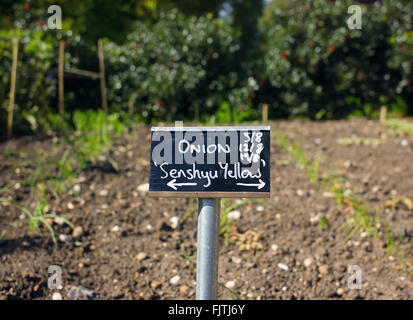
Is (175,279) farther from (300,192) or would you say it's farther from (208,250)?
(300,192)

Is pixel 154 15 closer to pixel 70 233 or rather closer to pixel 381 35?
pixel 381 35

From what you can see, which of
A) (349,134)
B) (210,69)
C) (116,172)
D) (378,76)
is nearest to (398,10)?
(378,76)

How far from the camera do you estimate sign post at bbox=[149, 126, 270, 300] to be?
1432 mm

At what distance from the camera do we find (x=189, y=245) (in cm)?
240

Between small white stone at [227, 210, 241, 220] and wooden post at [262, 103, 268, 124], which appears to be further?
wooden post at [262, 103, 268, 124]

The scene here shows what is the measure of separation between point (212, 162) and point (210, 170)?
0.09 ft

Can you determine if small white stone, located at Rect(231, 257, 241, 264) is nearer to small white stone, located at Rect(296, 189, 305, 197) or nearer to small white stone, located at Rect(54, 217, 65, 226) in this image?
small white stone, located at Rect(296, 189, 305, 197)

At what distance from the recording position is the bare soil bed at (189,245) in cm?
206

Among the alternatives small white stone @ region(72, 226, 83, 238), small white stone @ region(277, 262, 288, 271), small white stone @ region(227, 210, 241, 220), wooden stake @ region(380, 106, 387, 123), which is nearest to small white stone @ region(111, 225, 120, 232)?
small white stone @ region(72, 226, 83, 238)

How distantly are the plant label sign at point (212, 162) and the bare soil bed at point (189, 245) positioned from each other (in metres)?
0.79

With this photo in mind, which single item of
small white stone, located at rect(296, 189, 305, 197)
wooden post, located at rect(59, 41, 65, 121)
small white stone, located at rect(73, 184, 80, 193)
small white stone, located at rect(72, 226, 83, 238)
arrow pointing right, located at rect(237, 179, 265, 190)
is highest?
wooden post, located at rect(59, 41, 65, 121)

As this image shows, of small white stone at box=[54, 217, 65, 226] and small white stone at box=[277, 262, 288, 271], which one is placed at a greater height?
small white stone at box=[54, 217, 65, 226]
